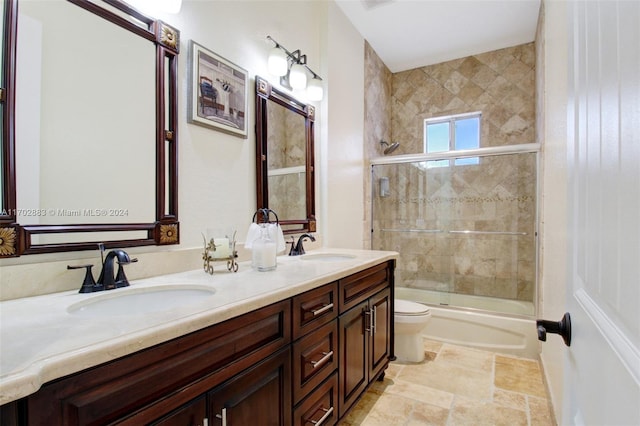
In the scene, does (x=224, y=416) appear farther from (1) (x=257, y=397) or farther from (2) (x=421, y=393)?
(2) (x=421, y=393)

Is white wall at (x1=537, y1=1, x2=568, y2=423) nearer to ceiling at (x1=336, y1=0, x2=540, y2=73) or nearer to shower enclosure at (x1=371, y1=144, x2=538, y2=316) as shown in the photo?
ceiling at (x1=336, y1=0, x2=540, y2=73)

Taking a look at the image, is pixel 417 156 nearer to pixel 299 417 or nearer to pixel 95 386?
pixel 299 417

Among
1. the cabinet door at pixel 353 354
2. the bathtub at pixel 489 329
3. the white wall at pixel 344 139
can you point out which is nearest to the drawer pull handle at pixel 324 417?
the cabinet door at pixel 353 354

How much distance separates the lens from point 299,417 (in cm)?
121

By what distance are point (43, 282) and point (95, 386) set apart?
604 millimetres

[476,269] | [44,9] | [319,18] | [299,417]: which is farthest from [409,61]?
[299,417]

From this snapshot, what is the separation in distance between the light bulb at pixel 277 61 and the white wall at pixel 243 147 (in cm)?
5

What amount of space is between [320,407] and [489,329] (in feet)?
6.45

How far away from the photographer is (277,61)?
1980mm

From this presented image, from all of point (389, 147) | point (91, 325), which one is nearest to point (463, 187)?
point (389, 147)

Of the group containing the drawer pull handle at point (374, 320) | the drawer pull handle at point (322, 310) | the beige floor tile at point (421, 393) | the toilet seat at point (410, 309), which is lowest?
the beige floor tile at point (421, 393)

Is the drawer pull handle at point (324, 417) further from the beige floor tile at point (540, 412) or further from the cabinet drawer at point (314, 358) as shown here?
the beige floor tile at point (540, 412)

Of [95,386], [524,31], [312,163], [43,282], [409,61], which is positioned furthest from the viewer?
[409,61]

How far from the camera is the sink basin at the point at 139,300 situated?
100 cm
